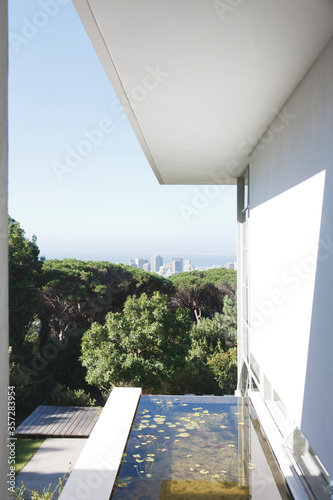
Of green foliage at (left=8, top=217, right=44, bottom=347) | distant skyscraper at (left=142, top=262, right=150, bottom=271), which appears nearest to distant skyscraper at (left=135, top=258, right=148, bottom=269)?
distant skyscraper at (left=142, top=262, right=150, bottom=271)

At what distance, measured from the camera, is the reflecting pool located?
3.39 meters

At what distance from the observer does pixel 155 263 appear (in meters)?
17.9

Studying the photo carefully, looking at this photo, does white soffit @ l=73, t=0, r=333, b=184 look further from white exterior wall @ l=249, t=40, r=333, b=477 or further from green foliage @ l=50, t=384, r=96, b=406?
green foliage @ l=50, t=384, r=96, b=406

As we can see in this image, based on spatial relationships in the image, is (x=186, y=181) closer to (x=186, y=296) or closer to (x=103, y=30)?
(x=103, y=30)

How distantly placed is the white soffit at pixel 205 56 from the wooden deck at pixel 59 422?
25.7 ft

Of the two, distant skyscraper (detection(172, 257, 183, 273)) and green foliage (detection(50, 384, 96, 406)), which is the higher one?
distant skyscraper (detection(172, 257, 183, 273))

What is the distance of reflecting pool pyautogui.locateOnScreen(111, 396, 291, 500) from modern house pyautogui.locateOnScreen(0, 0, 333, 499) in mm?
210

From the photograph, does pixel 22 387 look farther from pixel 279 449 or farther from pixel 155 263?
pixel 279 449

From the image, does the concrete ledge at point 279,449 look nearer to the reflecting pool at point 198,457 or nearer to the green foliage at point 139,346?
the reflecting pool at point 198,457

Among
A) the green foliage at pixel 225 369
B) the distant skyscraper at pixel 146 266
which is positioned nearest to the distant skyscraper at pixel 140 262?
the distant skyscraper at pixel 146 266

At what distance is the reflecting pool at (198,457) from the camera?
3391 mm

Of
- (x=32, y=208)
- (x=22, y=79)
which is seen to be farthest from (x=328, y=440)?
(x=32, y=208)

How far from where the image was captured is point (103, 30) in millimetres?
2729

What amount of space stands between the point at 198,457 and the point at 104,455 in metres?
0.98
